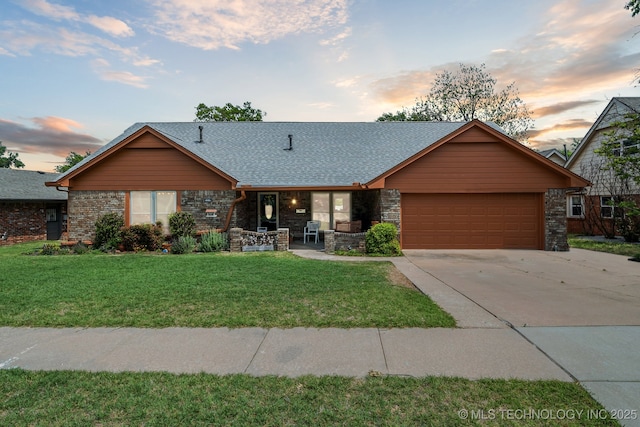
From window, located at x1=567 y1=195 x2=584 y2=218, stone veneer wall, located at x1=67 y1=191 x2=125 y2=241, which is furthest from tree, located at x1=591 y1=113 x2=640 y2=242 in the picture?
stone veneer wall, located at x1=67 y1=191 x2=125 y2=241

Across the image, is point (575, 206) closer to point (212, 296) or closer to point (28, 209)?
point (212, 296)

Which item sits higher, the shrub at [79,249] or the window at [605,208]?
the window at [605,208]

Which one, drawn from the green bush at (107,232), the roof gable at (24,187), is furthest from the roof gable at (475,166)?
the roof gable at (24,187)

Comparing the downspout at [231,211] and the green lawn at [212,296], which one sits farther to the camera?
the downspout at [231,211]

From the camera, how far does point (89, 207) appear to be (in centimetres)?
1344

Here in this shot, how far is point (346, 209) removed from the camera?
15266mm

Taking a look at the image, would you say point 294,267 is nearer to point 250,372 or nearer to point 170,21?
point 250,372

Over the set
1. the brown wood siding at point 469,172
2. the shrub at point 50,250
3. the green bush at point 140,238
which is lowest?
the shrub at point 50,250

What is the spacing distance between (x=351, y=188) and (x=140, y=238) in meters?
8.94

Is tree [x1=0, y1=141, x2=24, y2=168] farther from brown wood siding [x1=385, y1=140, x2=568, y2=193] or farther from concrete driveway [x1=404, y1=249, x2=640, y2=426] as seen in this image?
concrete driveway [x1=404, y1=249, x2=640, y2=426]

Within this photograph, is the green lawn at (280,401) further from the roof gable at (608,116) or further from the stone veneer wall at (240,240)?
the roof gable at (608,116)

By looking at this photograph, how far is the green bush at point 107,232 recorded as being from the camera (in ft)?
41.3

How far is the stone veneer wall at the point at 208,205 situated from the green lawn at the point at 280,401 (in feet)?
34.9

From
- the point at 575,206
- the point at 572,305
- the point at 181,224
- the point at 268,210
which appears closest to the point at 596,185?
the point at 575,206
